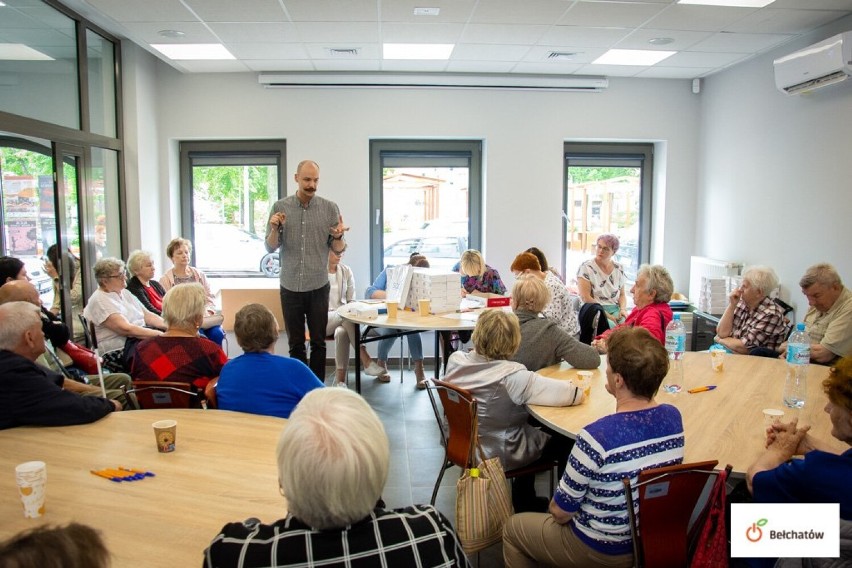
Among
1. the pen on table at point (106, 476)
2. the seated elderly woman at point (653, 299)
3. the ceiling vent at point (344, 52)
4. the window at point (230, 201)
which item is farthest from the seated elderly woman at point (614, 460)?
the window at point (230, 201)

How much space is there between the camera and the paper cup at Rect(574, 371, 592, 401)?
9.00 ft

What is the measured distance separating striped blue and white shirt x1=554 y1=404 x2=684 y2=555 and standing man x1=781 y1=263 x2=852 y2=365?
255 centimetres

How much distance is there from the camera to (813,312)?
404 cm

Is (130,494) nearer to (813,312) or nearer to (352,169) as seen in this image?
(813,312)

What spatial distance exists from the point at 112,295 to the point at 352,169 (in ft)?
9.57

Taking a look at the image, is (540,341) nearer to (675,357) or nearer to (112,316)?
(675,357)

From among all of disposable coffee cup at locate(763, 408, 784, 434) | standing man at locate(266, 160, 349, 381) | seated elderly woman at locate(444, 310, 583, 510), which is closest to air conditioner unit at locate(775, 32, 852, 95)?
disposable coffee cup at locate(763, 408, 784, 434)

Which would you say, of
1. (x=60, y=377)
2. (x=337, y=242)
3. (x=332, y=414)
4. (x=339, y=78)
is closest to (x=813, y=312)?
(x=337, y=242)

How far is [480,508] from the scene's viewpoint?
88.5 inches

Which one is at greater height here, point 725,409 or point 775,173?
point 775,173

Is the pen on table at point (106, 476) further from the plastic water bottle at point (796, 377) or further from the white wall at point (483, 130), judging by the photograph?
the white wall at point (483, 130)

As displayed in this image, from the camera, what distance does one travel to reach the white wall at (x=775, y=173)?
4805 mm

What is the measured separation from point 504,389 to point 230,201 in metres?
5.17

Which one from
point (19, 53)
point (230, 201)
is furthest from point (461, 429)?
point (230, 201)
